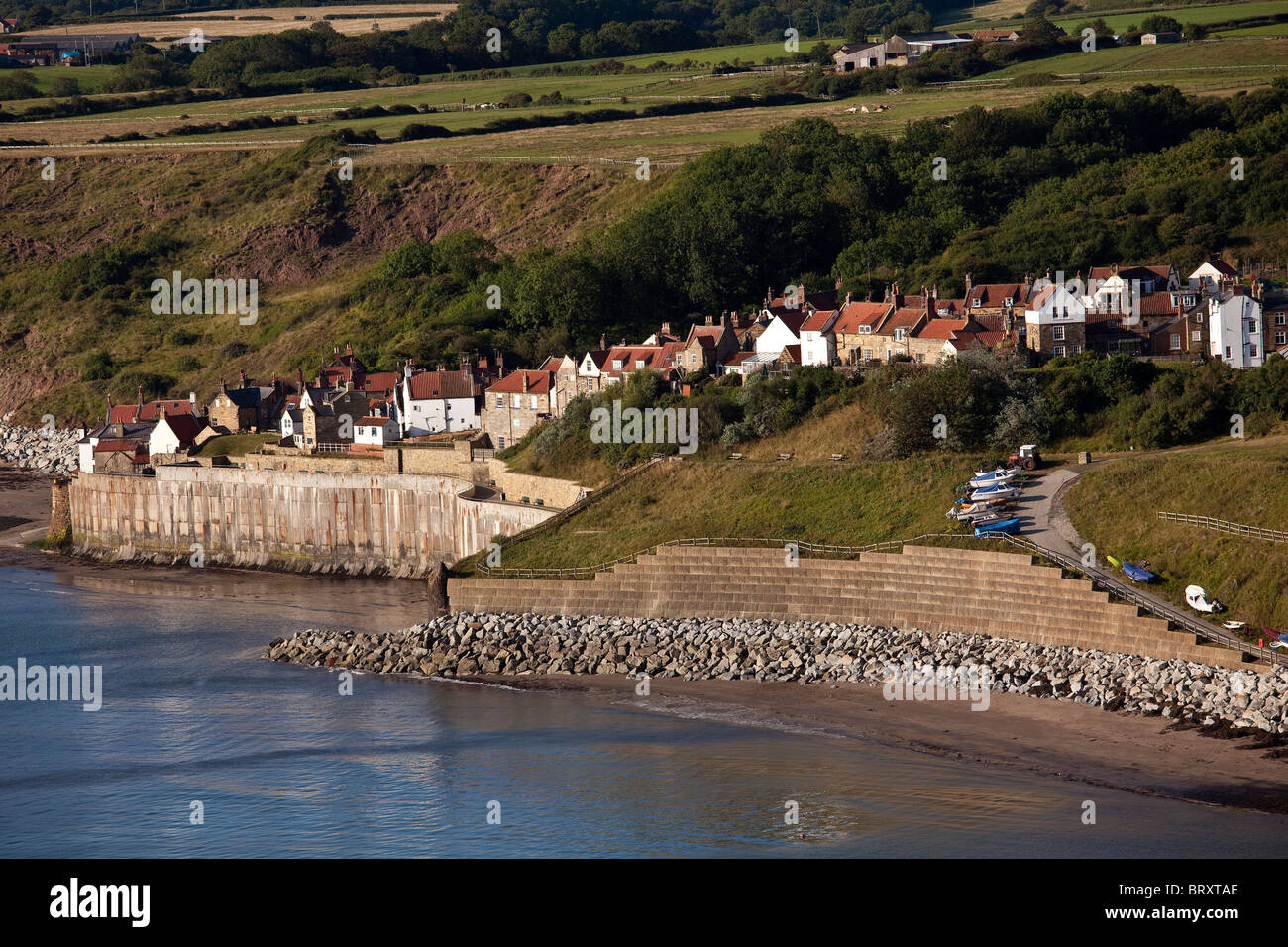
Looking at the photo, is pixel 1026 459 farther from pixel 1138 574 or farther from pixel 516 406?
pixel 516 406

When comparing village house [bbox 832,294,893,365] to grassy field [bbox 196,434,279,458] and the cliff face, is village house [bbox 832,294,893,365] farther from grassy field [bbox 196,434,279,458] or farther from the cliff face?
the cliff face

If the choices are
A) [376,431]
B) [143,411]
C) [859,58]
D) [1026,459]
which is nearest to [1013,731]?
[1026,459]

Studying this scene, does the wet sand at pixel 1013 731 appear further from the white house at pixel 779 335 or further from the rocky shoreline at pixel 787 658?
the white house at pixel 779 335

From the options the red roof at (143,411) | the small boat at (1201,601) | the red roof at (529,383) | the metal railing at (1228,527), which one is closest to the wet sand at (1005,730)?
the small boat at (1201,601)

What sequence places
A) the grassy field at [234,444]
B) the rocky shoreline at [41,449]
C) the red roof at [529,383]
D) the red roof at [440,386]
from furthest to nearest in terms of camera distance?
the rocky shoreline at [41,449]
the grassy field at [234,444]
the red roof at [440,386]
the red roof at [529,383]

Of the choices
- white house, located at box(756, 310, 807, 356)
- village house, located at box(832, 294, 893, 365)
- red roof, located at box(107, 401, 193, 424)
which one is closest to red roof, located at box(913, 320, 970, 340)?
village house, located at box(832, 294, 893, 365)
